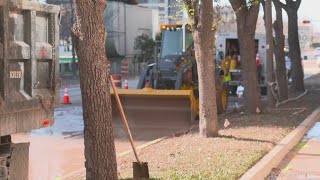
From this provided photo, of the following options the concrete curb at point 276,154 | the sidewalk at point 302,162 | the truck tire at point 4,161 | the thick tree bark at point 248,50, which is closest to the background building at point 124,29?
the thick tree bark at point 248,50

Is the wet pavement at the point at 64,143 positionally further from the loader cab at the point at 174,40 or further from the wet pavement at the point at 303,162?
the loader cab at the point at 174,40

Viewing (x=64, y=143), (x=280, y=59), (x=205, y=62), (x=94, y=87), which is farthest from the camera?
(x=280, y=59)

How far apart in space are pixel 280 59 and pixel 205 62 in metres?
10.7

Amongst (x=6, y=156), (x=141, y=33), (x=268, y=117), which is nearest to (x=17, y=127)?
(x=6, y=156)

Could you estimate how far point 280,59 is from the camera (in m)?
21.2

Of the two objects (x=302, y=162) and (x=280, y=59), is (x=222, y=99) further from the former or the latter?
(x=302, y=162)

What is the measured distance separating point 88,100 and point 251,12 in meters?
9.52

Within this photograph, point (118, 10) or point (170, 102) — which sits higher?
point (118, 10)

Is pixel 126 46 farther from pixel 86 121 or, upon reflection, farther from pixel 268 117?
pixel 86 121

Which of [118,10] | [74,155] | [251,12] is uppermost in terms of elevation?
[118,10]

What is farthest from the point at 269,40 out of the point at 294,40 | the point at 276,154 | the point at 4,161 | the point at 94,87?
the point at 4,161

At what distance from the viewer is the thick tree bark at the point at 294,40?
23781 millimetres

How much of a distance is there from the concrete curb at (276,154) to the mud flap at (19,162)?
3.29 metres

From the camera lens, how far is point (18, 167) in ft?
17.8
